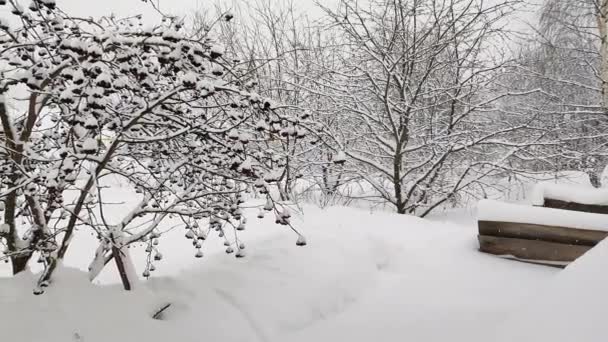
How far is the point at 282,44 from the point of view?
1207 centimetres

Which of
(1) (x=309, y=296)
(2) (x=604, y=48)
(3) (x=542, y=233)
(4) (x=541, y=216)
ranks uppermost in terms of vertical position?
(2) (x=604, y=48)

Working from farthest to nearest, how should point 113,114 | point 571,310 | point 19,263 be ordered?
point 19,263, point 113,114, point 571,310

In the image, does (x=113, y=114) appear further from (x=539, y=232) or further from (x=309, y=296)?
(x=539, y=232)

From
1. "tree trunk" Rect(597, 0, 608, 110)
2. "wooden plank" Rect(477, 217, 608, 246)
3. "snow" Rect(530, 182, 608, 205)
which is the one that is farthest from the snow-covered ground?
"tree trunk" Rect(597, 0, 608, 110)

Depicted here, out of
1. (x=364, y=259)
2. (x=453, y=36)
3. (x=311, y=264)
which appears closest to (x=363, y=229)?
(x=364, y=259)

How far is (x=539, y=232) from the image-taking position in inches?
151

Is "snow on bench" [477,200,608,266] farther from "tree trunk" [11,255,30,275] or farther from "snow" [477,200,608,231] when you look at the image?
"tree trunk" [11,255,30,275]

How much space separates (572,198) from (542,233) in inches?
36.0

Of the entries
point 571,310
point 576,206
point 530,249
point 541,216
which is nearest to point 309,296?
point 571,310

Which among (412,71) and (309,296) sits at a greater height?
(412,71)

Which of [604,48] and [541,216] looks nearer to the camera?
[541,216]

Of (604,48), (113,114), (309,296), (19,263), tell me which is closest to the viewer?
(113,114)

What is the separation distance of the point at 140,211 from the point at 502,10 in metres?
6.85

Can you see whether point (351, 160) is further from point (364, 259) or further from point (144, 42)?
point (144, 42)
